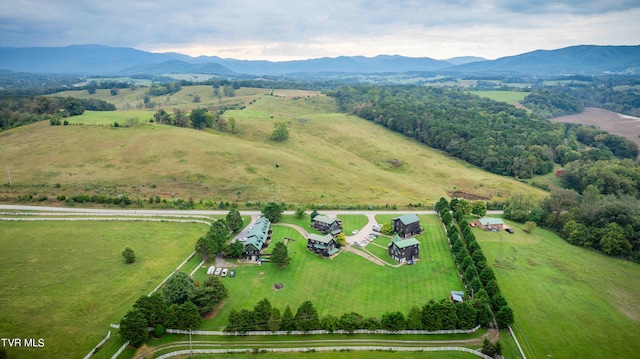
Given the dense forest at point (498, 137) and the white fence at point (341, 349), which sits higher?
the dense forest at point (498, 137)

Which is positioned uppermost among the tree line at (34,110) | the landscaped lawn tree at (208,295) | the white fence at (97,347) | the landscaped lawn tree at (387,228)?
the tree line at (34,110)

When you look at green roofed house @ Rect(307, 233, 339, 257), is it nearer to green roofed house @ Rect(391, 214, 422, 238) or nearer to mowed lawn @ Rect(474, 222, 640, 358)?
green roofed house @ Rect(391, 214, 422, 238)

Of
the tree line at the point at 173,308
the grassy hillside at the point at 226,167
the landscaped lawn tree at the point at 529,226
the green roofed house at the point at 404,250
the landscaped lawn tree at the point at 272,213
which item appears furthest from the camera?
the grassy hillside at the point at 226,167

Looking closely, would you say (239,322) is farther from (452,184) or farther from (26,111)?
(26,111)

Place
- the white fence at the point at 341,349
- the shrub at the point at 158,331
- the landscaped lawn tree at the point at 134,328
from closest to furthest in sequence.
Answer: the landscaped lawn tree at the point at 134,328 < the white fence at the point at 341,349 < the shrub at the point at 158,331

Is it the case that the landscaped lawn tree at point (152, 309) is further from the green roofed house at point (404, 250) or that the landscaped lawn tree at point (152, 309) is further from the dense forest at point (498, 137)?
the dense forest at point (498, 137)

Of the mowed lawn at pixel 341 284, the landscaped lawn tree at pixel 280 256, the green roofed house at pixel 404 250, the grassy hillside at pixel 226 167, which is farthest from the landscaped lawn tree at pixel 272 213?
the green roofed house at pixel 404 250

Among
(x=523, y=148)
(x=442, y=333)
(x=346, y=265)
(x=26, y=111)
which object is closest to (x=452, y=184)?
(x=523, y=148)
